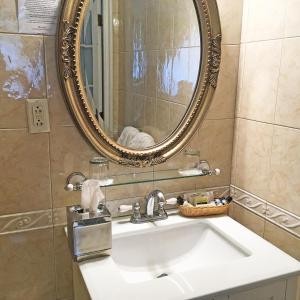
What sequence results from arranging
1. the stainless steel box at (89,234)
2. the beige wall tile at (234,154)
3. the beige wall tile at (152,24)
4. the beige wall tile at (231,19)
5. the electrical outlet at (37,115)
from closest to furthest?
1. the stainless steel box at (89,234)
2. the electrical outlet at (37,115)
3. the beige wall tile at (152,24)
4. the beige wall tile at (231,19)
5. the beige wall tile at (234,154)

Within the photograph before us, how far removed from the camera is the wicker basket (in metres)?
1.34

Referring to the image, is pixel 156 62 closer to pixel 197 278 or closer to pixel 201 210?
pixel 201 210

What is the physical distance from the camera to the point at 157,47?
1.25 metres

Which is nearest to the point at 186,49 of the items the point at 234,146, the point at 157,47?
the point at 157,47

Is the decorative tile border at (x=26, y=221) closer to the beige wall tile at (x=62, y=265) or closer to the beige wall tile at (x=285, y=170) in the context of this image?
the beige wall tile at (x=62, y=265)

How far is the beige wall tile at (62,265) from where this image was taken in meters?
1.24

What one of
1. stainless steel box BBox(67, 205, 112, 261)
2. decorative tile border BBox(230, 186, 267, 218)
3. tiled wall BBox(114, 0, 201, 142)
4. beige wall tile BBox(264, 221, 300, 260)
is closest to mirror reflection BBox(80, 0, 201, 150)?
tiled wall BBox(114, 0, 201, 142)

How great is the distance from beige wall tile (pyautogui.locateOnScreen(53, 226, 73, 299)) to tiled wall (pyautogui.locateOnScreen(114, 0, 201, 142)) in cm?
46

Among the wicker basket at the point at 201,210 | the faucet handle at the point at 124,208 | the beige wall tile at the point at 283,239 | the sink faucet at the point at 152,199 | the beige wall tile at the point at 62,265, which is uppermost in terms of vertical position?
the sink faucet at the point at 152,199

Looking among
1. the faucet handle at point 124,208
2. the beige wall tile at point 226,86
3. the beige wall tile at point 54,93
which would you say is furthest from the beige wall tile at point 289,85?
the beige wall tile at point 54,93

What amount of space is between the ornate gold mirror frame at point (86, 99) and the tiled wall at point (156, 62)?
1.2 inches

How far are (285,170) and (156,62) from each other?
0.62 m

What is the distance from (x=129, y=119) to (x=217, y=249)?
0.59m

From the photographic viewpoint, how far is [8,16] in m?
1.03
